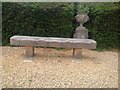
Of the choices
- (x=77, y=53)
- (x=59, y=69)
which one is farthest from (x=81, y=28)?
(x=59, y=69)

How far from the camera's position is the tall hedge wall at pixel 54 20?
6086mm

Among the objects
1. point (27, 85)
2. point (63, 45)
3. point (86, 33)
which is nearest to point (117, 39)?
point (86, 33)

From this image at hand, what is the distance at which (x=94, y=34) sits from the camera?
20.7 ft

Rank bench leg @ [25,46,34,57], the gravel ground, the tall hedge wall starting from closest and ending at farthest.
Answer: the gravel ground → bench leg @ [25,46,34,57] → the tall hedge wall

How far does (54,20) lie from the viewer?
612cm

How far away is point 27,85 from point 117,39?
3450 millimetres

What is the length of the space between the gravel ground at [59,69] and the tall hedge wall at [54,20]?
44 centimetres

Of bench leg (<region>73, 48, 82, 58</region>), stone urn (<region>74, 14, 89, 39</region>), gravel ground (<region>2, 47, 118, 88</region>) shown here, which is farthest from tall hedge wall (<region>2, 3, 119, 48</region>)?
bench leg (<region>73, 48, 82, 58</region>)

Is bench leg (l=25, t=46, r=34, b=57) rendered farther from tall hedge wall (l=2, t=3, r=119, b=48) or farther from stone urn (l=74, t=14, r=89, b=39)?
stone urn (l=74, t=14, r=89, b=39)

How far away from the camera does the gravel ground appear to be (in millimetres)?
3783

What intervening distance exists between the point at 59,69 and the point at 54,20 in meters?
1.89

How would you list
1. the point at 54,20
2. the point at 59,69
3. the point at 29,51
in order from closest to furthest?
the point at 59,69
the point at 29,51
the point at 54,20

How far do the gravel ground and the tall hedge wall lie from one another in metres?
0.44

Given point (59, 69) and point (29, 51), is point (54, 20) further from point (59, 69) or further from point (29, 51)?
point (59, 69)
